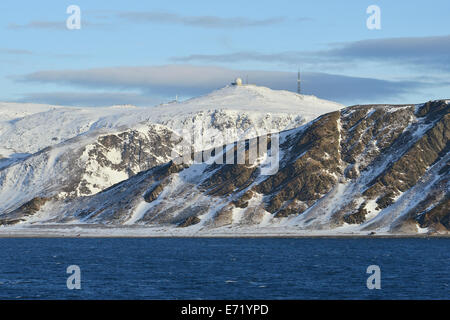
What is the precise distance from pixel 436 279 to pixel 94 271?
64.7m

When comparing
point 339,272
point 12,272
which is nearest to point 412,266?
point 339,272

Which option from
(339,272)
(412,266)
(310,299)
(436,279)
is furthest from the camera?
(412,266)

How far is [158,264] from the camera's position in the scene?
197750 millimetres

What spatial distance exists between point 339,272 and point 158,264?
4072 cm

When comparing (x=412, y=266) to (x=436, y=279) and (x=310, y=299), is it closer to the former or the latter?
(x=436, y=279)

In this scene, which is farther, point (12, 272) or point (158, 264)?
point (158, 264)

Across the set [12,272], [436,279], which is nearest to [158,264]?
[12,272]

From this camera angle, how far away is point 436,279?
166500mm

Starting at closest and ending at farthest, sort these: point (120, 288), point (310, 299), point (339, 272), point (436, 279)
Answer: point (310, 299), point (120, 288), point (436, 279), point (339, 272)

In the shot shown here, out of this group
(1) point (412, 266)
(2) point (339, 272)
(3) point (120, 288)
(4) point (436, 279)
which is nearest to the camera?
(3) point (120, 288)
